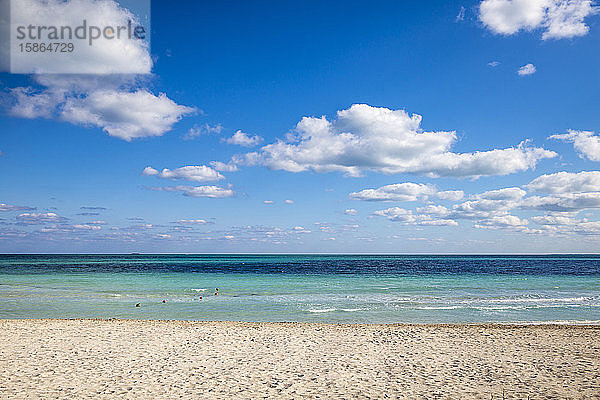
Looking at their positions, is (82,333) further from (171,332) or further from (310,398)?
(310,398)

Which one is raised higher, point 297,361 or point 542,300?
point 297,361

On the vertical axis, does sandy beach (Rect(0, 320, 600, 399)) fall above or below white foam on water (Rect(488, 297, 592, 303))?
above

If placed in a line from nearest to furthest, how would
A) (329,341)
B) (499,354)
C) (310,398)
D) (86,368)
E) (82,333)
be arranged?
(310,398) → (86,368) → (499,354) → (329,341) → (82,333)

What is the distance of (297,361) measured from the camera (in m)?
11.2

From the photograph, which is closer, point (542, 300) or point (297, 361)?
point (297, 361)

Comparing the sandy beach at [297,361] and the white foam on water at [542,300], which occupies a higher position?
the sandy beach at [297,361]

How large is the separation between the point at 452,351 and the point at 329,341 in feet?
12.4

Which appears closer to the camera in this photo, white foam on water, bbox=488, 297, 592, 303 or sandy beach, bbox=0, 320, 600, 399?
sandy beach, bbox=0, 320, 600, 399

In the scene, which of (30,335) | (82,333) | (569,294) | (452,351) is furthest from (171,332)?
(569,294)

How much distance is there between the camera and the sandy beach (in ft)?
29.0

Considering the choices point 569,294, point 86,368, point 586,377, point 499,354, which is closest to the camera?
point 586,377

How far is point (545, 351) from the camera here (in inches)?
487

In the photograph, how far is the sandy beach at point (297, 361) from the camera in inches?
348

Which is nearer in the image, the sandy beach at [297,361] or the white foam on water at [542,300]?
the sandy beach at [297,361]
